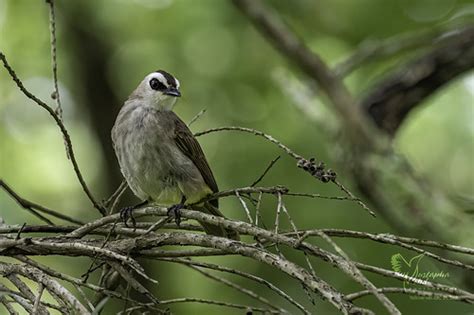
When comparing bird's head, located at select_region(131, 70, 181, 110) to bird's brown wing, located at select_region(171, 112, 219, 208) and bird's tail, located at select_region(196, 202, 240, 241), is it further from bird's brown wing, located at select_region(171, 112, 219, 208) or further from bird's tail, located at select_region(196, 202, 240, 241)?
bird's tail, located at select_region(196, 202, 240, 241)

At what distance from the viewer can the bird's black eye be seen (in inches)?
234

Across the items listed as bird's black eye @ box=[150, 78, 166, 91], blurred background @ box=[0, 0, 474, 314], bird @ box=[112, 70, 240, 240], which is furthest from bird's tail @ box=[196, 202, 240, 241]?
blurred background @ box=[0, 0, 474, 314]

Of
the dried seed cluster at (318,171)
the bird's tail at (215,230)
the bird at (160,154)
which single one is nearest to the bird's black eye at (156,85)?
the bird at (160,154)

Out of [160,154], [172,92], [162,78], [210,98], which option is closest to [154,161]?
[160,154]

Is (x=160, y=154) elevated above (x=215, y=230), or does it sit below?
above

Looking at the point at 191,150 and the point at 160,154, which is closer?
the point at 160,154

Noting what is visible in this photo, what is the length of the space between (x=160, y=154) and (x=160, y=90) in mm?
573

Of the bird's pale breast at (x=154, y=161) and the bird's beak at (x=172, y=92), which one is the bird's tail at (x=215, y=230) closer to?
the bird's pale breast at (x=154, y=161)

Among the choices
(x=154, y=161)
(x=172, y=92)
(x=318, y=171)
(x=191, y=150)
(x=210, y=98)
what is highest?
(x=210, y=98)

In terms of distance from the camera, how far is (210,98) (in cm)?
930

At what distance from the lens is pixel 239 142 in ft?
27.8

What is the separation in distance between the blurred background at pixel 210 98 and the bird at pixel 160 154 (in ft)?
6.98

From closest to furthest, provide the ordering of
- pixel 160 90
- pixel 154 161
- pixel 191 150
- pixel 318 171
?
pixel 318 171
pixel 154 161
pixel 191 150
pixel 160 90

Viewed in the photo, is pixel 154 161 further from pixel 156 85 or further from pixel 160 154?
pixel 156 85
